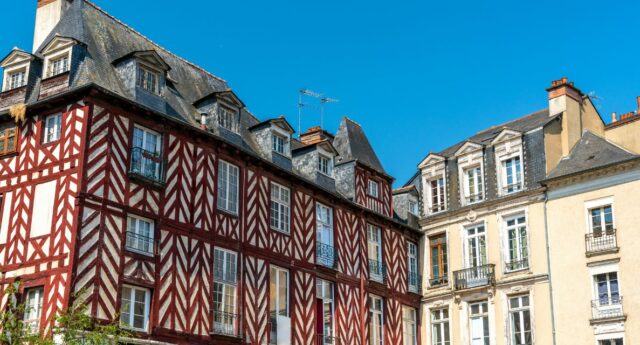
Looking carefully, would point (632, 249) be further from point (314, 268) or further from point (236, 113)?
point (236, 113)

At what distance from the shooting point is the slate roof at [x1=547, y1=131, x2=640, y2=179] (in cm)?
2262

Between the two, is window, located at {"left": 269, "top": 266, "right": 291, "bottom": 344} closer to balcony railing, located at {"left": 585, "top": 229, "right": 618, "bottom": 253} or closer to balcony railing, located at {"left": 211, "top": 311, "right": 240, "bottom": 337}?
balcony railing, located at {"left": 211, "top": 311, "right": 240, "bottom": 337}

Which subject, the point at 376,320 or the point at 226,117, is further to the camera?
the point at 376,320

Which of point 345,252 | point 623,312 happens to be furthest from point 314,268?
point 623,312

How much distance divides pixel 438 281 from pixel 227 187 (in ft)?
27.5

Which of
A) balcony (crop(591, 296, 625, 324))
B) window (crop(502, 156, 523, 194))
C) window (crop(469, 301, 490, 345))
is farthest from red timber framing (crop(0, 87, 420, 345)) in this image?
balcony (crop(591, 296, 625, 324))

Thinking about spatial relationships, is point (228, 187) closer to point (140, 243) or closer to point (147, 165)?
point (147, 165)

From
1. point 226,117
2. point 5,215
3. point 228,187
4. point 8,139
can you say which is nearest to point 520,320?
point 228,187

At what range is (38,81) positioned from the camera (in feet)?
61.4

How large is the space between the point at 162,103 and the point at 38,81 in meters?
2.63

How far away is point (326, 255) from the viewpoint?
74.8 ft

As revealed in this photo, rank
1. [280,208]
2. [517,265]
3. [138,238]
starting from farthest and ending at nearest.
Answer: [517,265]
[280,208]
[138,238]

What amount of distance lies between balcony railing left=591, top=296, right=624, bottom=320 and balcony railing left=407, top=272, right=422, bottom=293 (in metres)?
5.58

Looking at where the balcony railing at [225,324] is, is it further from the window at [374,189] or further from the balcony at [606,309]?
the balcony at [606,309]
